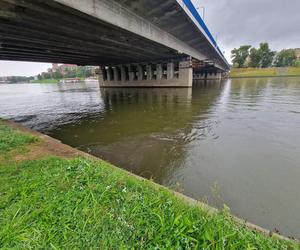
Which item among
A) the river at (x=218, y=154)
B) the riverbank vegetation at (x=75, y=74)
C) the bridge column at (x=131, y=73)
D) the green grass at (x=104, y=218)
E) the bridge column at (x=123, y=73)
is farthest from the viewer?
the riverbank vegetation at (x=75, y=74)

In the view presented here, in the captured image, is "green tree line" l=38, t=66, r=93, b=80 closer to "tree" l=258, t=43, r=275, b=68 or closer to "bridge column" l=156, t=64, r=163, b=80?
"bridge column" l=156, t=64, r=163, b=80

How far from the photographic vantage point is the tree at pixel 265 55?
254 ft

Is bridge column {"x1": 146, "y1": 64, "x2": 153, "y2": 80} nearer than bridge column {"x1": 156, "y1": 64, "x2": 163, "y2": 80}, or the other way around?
bridge column {"x1": 156, "y1": 64, "x2": 163, "y2": 80}

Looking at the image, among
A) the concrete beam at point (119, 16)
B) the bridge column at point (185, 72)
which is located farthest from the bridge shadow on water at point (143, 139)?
the bridge column at point (185, 72)

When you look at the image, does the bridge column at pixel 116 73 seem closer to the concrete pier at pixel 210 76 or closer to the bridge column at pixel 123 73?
the bridge column at pixel 123 73

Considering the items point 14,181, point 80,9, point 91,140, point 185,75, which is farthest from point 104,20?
point 185,75

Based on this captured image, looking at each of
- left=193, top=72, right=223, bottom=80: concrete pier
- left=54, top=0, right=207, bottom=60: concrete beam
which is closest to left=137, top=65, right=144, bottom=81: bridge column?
left=54, top=0, right=207, bottom=60: concrete beam

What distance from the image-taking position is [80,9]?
21.0 feet

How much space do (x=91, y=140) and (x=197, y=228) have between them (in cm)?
510

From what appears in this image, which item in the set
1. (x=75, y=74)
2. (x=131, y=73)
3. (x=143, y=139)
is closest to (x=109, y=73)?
(x=131, y=73)

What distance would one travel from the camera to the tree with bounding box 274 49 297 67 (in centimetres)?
8186

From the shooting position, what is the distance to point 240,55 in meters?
84.1

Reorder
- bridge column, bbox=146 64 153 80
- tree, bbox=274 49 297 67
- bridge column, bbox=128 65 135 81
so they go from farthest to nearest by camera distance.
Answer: tree, bbox=274 49 297 67 < bridge column, bbox=128 65 135 81 < bridge column, bbox=146 64 153 80

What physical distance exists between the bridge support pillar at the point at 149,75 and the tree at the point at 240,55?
2974 inches
